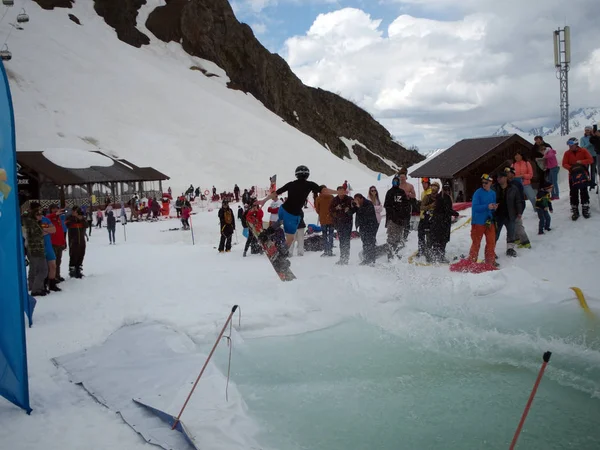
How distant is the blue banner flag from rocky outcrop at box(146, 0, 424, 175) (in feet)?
256

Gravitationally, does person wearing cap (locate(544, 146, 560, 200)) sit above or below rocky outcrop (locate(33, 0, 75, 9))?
below

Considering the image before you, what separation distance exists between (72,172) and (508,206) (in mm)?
30582

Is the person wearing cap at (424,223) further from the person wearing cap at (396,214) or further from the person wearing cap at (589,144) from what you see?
the person wearing cap at (589,144)

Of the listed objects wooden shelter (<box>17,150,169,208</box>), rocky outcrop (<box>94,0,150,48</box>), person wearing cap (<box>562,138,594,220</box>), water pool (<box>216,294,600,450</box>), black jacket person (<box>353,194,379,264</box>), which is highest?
rocky outcrop (<box>94,0,150,48</box>)

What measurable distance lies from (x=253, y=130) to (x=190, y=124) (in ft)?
25.1

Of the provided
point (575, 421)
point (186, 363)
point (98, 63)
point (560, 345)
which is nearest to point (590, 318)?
point (560, 345)

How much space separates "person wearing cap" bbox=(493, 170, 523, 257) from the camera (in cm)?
1044

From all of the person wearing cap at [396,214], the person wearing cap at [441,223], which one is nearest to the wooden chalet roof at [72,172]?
the person wearing cap at [396,214]

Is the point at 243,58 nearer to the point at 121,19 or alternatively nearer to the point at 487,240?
the point at 121,19

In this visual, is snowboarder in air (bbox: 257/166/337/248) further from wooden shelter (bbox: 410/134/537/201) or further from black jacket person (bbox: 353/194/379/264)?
wooden shelter (bbox: 410/134/537/201)

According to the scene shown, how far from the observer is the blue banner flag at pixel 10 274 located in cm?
449

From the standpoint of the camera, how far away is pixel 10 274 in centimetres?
461

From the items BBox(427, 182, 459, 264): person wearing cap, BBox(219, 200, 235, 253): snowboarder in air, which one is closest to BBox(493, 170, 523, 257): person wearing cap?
BBox(427, 182, 459, 264): person wearing cap

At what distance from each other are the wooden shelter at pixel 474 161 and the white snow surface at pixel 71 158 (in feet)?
76.5
